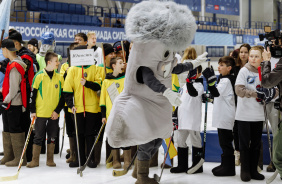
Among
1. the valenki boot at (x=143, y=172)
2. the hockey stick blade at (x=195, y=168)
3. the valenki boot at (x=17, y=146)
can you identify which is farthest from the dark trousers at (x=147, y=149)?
the valenki boot at (x=17, y=146)

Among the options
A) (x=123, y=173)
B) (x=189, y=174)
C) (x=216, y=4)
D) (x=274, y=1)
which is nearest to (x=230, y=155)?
(x=189, y=174)

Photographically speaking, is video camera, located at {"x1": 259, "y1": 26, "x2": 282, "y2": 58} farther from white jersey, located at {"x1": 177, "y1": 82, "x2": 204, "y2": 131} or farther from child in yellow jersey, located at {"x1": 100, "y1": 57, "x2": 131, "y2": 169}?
child in yellow jersey, located at {"x1": 100, "y1": 57, "x2": 131, "y2": 169}

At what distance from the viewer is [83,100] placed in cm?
458

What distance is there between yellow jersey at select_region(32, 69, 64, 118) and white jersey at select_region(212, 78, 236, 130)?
1786 millimetres

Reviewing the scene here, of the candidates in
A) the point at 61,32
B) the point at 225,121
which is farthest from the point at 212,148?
the point at 61,32

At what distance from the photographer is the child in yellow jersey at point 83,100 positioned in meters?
4.59

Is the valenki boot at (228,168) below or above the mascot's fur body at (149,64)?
below

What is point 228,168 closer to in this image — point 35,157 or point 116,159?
point 116,159

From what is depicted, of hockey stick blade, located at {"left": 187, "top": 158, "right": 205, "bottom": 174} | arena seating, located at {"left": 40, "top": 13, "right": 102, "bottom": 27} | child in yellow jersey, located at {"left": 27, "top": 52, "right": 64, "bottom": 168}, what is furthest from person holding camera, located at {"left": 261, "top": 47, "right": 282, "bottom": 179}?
arena seating, located at {"left": 40, "top": 13, "right": 102, "bottom": 27}

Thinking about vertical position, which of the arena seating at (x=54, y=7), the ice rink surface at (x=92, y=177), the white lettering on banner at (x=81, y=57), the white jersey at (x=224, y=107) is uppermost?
the arena seating at (x=54, y=7)

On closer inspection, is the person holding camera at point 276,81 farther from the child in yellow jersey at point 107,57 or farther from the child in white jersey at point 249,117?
the child in yellow jersey at point 107,57

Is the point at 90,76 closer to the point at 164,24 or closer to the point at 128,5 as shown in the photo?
the point at 164,24

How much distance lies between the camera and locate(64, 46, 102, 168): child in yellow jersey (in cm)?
459

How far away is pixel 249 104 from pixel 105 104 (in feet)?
4.89
